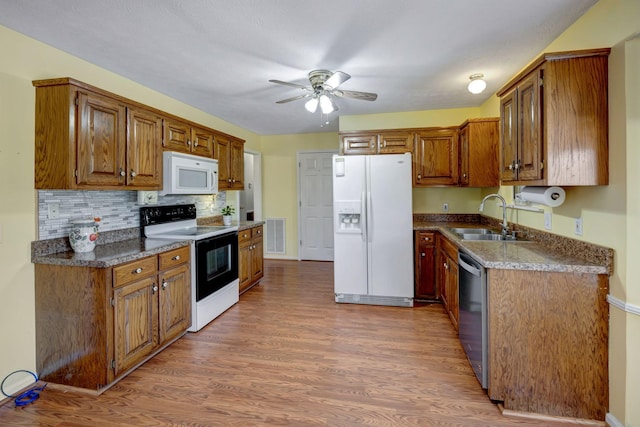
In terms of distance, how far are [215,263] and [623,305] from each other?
3.11 meters

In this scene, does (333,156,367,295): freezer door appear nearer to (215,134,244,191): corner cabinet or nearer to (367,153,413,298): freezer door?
(367,153,413,298): freezer door

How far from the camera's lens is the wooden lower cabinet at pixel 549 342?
70.9 inches

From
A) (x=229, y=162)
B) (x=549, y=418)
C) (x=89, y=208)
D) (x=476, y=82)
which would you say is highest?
(x=476, y=82)

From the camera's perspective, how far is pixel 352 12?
1.96 meters

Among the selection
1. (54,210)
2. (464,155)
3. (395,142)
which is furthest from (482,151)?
(54,210)

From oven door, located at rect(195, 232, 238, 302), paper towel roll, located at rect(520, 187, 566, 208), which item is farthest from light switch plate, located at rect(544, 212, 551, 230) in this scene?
oven door, located at rect(195, 232, 238, 302)

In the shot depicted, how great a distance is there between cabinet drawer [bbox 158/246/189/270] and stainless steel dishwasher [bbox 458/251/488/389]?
2.34 metres

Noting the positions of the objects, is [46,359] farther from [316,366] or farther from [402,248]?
[402,248]

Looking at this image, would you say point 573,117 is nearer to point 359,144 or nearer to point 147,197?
point 359,144

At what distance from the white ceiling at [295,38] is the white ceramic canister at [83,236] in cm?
133

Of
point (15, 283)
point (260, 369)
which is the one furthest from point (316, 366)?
point (15, 283)

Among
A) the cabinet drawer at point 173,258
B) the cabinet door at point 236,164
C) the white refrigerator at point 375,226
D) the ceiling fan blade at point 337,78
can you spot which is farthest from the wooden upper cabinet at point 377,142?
the cabinet drawer at point 173,258

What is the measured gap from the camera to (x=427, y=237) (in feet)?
12.2

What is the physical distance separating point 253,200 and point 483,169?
425 centimetres
